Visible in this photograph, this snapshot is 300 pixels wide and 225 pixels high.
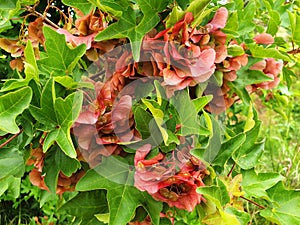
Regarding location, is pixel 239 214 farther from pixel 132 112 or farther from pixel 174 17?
pixel 174 17

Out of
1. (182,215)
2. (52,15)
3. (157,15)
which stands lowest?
(182,215)

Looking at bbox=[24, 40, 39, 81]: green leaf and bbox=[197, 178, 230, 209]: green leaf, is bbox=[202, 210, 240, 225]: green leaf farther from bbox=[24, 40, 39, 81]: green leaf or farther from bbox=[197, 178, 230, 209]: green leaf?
bbox=[24, 40, 39, 81]: green leaf

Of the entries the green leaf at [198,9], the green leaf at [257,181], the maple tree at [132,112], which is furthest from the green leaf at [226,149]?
the green leaf at [198,9]

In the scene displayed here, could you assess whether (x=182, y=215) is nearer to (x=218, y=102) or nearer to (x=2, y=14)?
(x=218, y=102)

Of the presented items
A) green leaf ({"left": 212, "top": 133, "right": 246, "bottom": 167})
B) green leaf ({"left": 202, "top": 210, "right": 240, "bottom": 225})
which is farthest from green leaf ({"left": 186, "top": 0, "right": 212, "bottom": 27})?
green leaf ({"left": 202, "top": 210, "right": 240, "bottom": 225})

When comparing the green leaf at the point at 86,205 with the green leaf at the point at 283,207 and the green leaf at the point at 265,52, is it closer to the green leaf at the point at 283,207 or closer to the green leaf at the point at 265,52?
the green leaf at the point at 283,207

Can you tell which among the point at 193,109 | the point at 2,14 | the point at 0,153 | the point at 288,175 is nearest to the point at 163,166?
the point at 193,109
